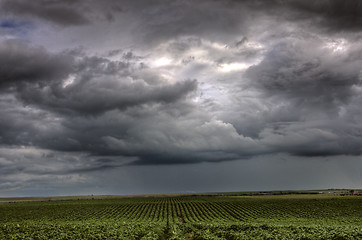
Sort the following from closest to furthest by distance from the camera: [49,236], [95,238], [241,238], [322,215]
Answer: [241,238]
[95,238]
[49,236]
[322,215]

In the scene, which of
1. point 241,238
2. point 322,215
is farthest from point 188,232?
point 322,215

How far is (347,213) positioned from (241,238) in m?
59.8

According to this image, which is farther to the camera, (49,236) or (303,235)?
(49,236)

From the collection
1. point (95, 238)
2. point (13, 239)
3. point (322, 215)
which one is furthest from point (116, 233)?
point (322, 215)

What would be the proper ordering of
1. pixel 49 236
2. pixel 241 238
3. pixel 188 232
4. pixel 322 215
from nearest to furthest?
pixel 241 238
pixel 49 236
pixel 188 232
pixel 322 215

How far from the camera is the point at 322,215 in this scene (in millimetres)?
74500

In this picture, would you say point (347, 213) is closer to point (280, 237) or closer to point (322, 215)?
point (322, 215)

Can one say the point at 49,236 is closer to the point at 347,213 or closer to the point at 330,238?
the point at 330,238

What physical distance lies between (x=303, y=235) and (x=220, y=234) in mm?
10909

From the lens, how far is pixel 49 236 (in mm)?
37562

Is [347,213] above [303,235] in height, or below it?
below

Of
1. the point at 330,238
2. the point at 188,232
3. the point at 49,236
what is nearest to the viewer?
the point at 330,238

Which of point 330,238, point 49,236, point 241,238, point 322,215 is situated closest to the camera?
point 330,238

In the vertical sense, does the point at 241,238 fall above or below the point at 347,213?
above
